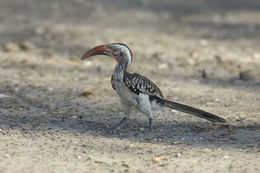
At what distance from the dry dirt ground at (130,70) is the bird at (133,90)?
0.76ft

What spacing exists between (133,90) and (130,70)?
10.7ft

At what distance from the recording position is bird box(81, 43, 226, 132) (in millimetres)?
5508

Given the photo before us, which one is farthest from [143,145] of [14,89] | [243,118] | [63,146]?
[14,89]

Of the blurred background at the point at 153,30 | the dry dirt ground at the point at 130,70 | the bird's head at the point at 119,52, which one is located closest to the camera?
the dry dirt ground at the point at 130,70

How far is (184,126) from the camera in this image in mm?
5855

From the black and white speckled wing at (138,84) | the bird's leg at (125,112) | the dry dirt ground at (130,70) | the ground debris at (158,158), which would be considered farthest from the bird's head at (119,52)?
the ground debris at (158,158)

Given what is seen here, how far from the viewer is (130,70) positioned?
8734 mm

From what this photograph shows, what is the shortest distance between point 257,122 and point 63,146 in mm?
2234

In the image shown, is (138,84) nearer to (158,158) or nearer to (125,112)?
(125,112)

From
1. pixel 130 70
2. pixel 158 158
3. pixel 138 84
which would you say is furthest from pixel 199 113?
pixel 130 70

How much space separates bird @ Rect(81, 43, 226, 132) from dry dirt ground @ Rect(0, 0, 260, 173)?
0.23m

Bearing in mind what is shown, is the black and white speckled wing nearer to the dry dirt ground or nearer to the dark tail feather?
the dark tail feather

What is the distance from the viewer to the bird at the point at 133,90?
18.1 ft

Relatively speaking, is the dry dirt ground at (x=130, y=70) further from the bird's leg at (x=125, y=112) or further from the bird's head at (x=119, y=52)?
the bird's head at (x=119, y=52)
